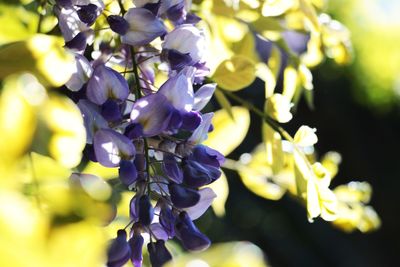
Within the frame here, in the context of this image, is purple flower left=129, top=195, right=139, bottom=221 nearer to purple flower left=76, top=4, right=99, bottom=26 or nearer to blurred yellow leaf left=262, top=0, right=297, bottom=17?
purple flower left=76, top=4, right=99, bottom=26

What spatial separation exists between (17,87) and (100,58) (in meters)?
0.20

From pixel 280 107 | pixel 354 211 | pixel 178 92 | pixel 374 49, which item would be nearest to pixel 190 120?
pixel 178 92

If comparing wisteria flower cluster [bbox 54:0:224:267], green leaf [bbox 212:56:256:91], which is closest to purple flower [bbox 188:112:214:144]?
wisteria flower cluster [bbox 54:0:224:267]

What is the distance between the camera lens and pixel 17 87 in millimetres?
170

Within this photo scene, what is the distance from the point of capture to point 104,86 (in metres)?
0.32

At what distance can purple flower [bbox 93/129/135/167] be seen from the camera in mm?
298

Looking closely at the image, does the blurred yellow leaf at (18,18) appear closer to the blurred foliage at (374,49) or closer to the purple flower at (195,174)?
the purple flower at (195,174)

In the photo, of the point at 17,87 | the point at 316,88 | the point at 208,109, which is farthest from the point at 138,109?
the point at 316,88

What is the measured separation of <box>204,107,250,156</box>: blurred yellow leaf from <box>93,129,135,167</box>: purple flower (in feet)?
0.67

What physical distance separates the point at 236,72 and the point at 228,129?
0.22 ft

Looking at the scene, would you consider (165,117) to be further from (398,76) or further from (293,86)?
(398,76)

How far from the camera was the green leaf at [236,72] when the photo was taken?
44 centimetres

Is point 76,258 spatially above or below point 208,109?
above

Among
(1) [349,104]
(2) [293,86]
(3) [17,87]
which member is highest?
(3) [17,87]
